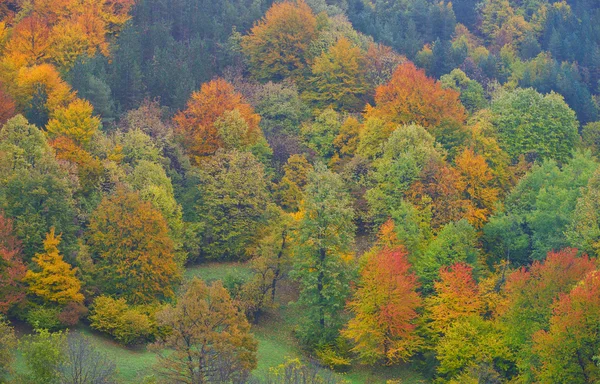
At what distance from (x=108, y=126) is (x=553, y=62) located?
6158 centimetres

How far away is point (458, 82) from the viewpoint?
4077 inches

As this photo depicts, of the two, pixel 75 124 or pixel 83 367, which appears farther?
pixel 75 124

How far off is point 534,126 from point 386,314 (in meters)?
32.3

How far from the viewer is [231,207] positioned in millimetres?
77688

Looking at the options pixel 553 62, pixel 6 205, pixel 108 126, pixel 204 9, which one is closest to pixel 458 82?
pixel 553 62

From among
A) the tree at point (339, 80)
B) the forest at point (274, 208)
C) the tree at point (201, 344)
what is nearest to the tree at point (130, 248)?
the forest at point (274, 208)

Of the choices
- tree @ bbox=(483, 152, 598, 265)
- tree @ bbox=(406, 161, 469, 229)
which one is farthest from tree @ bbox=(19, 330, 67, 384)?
tree @ bbox=(483, 152, 598, 265)

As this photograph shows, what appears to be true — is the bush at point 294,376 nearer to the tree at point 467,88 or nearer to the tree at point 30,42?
the tree at point 30,42

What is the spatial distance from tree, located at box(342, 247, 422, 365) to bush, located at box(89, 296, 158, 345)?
1501cm

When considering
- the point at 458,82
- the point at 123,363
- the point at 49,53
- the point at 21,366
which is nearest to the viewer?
the point at 21,366

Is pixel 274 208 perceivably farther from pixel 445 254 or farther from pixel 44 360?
pixel 44 360

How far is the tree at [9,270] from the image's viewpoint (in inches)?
2313

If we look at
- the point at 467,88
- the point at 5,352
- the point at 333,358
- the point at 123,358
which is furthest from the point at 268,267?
the point at 467,88

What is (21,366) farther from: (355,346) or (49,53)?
(49,53)
